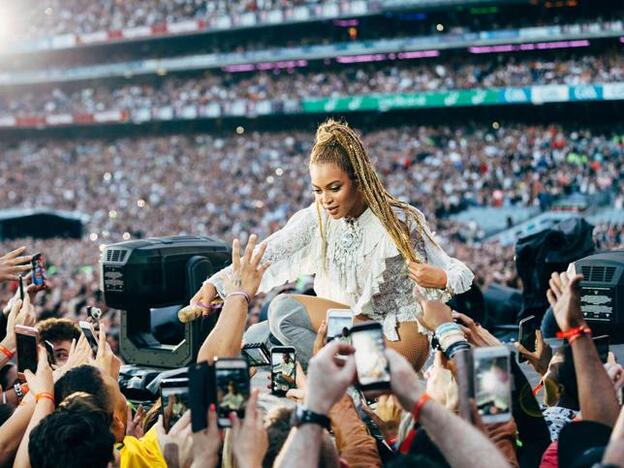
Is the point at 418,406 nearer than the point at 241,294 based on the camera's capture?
Yes

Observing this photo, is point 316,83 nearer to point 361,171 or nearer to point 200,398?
point 361,171

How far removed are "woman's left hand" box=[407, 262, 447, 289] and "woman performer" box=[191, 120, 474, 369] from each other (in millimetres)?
130

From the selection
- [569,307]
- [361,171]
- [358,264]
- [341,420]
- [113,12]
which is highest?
[113,12]

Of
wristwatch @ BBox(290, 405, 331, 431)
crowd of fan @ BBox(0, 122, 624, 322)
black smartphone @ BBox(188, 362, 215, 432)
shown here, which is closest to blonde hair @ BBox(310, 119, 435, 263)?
black smartphone @ BBox(188, 362, 215, 432)

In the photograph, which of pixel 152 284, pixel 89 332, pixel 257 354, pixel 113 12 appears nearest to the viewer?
pixel 257 354

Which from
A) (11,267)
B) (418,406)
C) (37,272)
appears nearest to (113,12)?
(37,272)

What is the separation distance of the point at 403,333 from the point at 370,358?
5.88 feet

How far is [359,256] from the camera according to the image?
413cm

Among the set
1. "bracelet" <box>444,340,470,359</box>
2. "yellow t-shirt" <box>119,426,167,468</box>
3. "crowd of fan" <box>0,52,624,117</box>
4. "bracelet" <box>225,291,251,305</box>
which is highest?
"crowd of fan" <box>0,52,624,117</box>

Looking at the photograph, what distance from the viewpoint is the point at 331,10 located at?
3142 cm

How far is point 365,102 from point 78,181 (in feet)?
41.0

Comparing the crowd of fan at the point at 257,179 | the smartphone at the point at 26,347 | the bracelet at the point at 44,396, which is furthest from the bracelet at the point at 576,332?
the crowd of fan at the point at 257,179

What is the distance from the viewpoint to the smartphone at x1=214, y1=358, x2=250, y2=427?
2.40 m

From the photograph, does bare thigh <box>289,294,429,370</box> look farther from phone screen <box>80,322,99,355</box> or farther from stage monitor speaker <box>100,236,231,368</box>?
stage monitor speaker <box>100,236,231,368</box>
